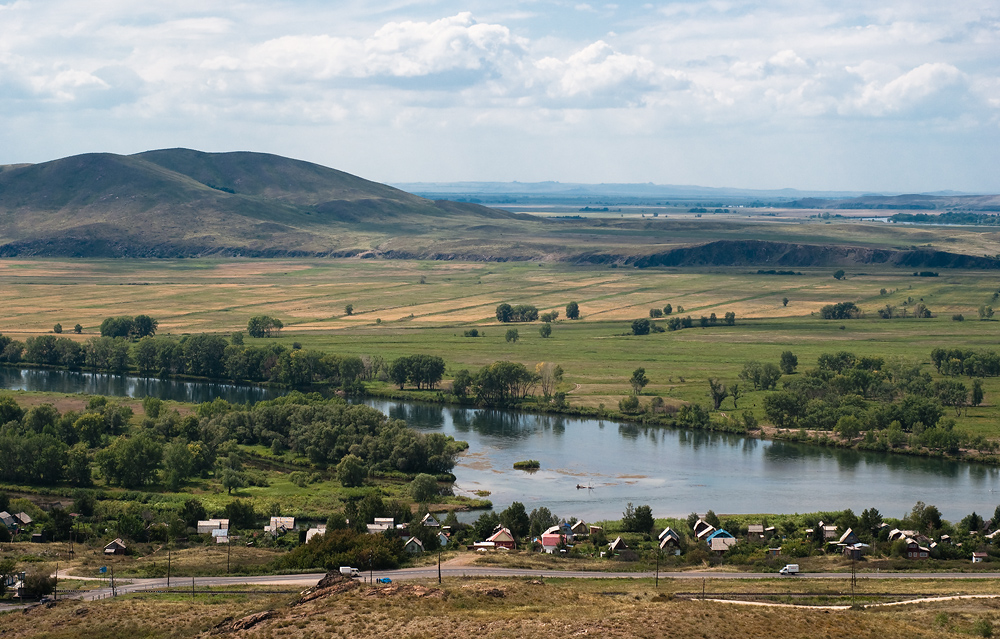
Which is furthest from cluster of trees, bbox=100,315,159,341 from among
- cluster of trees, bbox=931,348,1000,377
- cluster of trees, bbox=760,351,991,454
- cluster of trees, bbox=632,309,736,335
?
cluster of trees, bbox=931,348,1000,377

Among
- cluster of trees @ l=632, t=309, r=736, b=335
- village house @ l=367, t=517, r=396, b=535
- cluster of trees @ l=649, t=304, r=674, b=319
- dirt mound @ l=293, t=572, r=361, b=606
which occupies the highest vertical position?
cluster of trees @ l=649, t=304, r=674, b=319

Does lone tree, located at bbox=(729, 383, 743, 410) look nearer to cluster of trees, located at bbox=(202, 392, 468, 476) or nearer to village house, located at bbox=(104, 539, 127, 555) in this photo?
cluster of trees, located at bbox=(202, 392, 468, 476)

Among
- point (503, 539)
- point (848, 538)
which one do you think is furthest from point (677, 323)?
point (503, 539)

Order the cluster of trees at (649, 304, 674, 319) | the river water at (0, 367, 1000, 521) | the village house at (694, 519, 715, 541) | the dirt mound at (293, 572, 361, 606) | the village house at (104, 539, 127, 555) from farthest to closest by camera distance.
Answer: the cluster of trees at (649, 304, 674, 319) → the river water at (0, 367, 1000, 521) → the village house at (694, 519, 715, 541) → the village house at (104, 539, 127, 555) → the dirt mound at (293, 572, 361, 606)

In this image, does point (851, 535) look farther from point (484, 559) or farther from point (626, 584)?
point (484, 559)

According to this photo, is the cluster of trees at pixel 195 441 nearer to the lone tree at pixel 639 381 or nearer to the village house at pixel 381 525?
the village house at pixel 381 525

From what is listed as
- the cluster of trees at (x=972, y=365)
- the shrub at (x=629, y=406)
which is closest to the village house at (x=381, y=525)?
the shrub at (x=629, y=406)

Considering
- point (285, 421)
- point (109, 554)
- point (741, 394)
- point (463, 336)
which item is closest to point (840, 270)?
point (463, 336)
